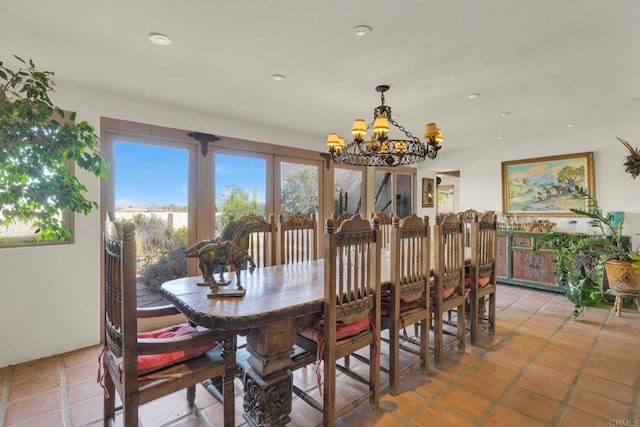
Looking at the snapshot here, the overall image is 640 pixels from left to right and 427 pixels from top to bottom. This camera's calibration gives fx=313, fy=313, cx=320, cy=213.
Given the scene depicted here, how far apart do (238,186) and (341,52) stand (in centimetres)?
231

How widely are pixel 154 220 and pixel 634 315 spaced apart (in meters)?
5.55

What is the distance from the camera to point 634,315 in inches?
142

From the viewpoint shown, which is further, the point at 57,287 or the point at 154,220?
the point at 154,220

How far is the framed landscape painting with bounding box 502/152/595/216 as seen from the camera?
466 centimetres

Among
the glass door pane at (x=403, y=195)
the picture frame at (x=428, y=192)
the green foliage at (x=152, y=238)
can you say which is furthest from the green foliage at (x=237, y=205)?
the picture frame at (x=428, y=192)

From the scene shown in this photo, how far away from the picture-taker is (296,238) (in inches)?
117

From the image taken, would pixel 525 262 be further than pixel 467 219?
Yes

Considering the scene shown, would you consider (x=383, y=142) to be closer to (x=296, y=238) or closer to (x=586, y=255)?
(x=296, y=238)

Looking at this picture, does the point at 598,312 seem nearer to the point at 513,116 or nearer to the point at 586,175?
the point at 586,175

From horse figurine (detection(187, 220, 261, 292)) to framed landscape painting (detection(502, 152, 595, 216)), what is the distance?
5.03 metres

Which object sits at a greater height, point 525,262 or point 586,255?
point 586,255

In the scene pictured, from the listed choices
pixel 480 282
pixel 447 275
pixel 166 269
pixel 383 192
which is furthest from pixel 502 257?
pixel 166 269

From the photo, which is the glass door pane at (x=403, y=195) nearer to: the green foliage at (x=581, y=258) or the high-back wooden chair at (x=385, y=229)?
the high-back wooden chair at (x=385, y=229)

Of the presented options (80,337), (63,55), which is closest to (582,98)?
(63,55)
